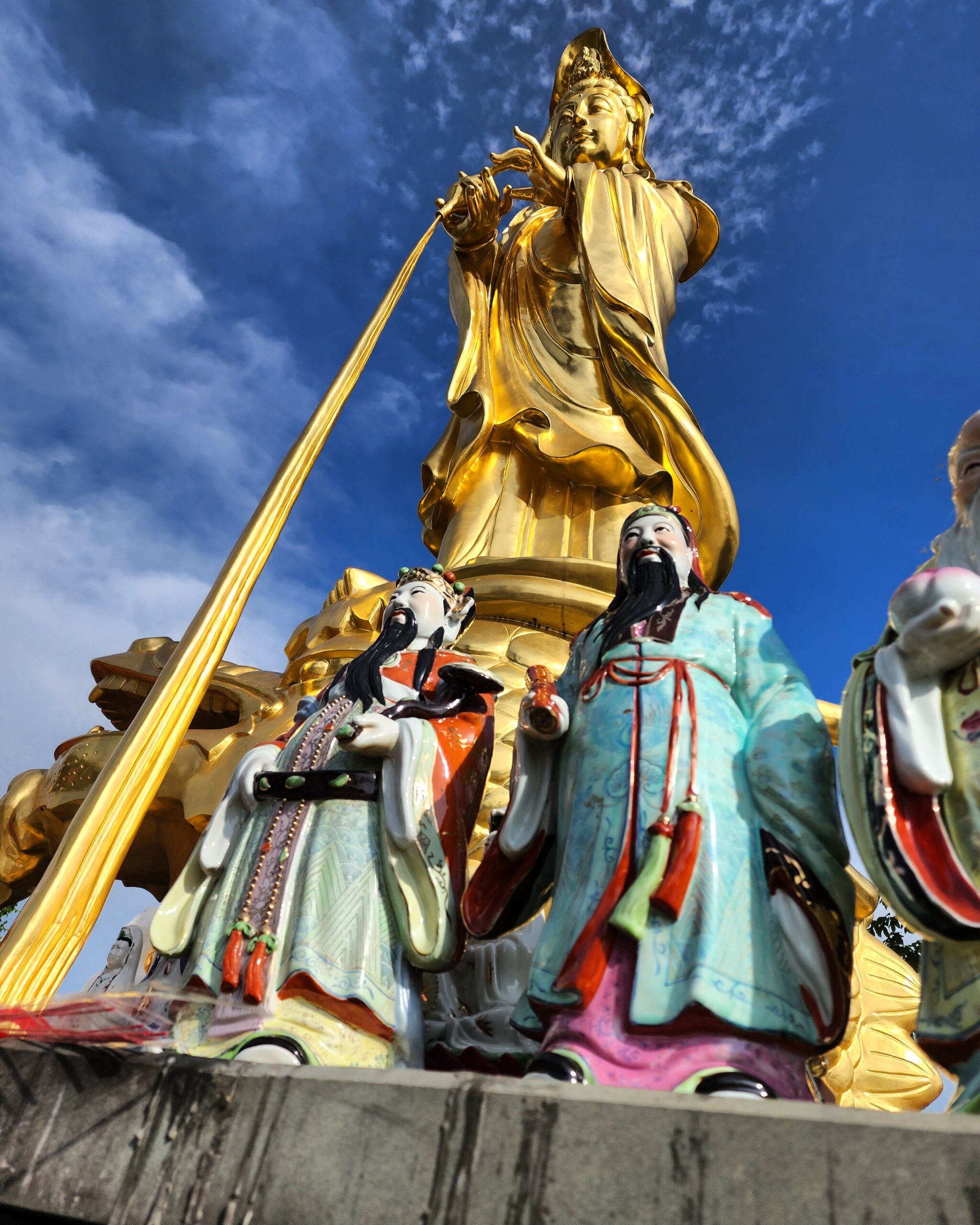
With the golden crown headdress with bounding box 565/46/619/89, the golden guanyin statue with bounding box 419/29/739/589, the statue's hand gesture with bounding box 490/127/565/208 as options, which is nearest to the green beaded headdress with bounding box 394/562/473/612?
the golden guanyin statue with bounding box 419/29/739/589

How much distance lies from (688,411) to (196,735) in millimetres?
3654

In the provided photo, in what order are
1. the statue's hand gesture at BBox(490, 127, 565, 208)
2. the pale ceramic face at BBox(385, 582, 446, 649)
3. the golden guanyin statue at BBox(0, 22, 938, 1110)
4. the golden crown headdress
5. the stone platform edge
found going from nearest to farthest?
the stone platform edge → the pale ceramic face at BBox(385, 582, 446, 649) → the golden guanyin statue at BBox(0, 22, 938, 1110) → the statue's hand gesture at BBox(490, 127, 565, 208) → the golden crown headdress

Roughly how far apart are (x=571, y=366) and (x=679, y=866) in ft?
18.5

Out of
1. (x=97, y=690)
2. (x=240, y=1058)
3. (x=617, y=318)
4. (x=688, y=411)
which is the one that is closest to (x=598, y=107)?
(x=617, y=318)

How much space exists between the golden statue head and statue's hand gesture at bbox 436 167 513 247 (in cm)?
118

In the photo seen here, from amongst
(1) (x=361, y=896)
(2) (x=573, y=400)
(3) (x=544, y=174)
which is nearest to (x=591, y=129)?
(3) (x=544, y=174)

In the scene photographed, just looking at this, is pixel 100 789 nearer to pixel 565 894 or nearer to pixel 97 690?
pixel 565 894

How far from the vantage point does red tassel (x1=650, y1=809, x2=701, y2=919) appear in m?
1.92

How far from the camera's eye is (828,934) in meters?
1.90

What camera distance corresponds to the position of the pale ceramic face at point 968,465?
2.22 meters

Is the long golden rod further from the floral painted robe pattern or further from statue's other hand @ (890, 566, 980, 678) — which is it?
statue's other hand @ (890, 566, 980, 678)

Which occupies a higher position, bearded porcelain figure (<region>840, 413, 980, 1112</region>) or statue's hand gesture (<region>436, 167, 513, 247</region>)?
statue's hand gesture (<region>436, 167, 513, 247</region>)

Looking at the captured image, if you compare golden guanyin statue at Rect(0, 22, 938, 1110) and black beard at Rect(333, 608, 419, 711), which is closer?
black beard at Rect(333, 608, 419, 711)

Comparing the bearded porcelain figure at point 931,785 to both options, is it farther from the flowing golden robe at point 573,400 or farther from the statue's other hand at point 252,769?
the flowing golden robe at point 573,400
